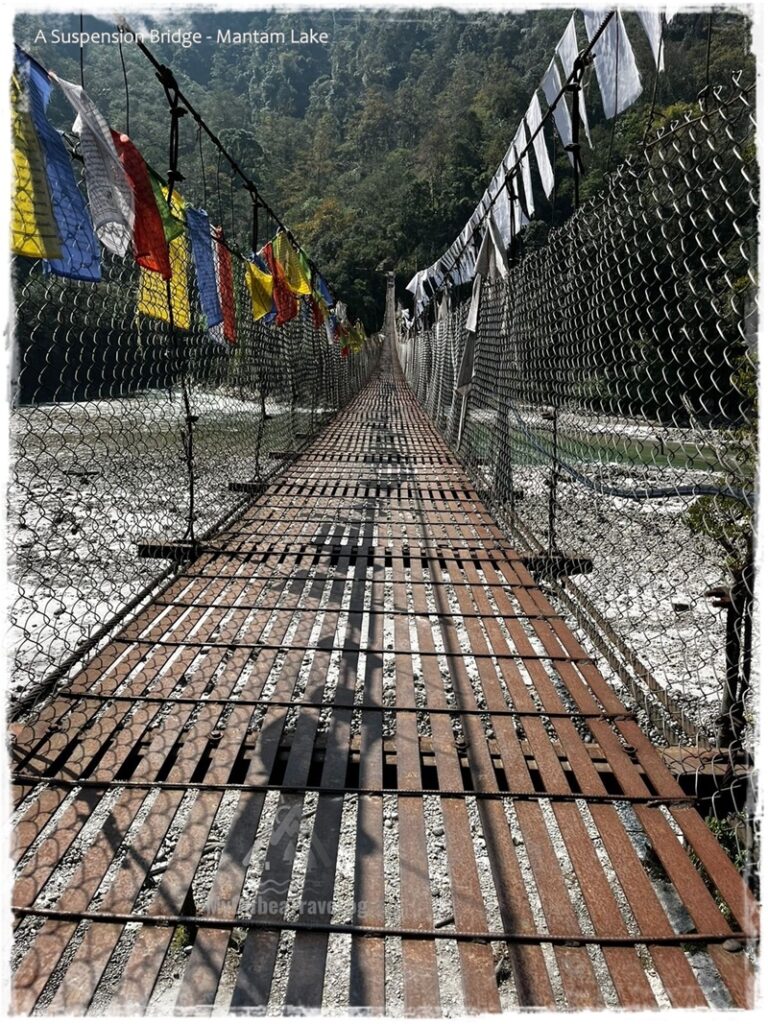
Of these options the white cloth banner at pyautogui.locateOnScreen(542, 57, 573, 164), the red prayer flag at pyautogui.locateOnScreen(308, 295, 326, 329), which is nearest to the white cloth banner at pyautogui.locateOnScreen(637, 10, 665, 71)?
the white cloth banner at pyautogui.locateOnScreen(542, 57, 573, 164)

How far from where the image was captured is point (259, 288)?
479cm

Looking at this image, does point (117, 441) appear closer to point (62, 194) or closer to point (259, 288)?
point (259, 288)

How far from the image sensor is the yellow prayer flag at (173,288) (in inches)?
120

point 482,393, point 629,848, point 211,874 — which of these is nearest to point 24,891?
point 211,874

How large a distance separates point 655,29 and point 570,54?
1.38 meters

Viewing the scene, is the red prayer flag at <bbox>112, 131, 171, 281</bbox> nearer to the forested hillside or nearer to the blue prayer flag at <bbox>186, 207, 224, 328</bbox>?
the blue prayer flag at <bbox>186, 207, 224, 328</bbox>

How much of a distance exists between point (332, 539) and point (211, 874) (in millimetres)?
2205

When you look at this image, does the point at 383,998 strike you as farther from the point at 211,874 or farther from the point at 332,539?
the point at 332,539

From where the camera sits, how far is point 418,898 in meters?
1.32

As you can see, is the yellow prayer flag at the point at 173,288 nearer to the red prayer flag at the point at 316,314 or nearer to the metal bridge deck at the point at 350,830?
the metal bridge deck at the point at 350,830

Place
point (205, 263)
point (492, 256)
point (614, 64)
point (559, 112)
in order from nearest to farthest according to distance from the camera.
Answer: point (614, 64) → point (559, 112) → point (205, 263) → point (492, 256)

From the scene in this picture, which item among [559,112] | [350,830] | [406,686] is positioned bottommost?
[350,830]

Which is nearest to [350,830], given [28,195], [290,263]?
[28,195]

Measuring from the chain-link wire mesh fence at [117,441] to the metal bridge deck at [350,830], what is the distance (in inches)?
19.2
